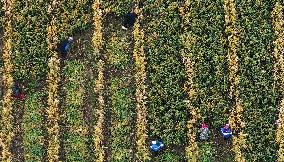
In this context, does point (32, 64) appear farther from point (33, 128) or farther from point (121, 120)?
point (121, 120)

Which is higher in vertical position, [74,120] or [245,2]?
[245,2]

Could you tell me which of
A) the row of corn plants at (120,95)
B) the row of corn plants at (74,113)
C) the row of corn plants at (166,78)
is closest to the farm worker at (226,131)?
the row of corn plants at (166,78)

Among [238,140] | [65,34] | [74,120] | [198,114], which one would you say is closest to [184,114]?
[198,114]

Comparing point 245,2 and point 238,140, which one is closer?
point 238,140

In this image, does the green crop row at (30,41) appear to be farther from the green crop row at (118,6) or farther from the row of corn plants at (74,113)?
the green crop row at (118,6)

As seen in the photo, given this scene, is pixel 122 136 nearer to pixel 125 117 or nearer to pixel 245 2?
pixel 125 117

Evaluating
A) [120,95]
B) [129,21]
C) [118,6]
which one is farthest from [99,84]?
[118,6]
